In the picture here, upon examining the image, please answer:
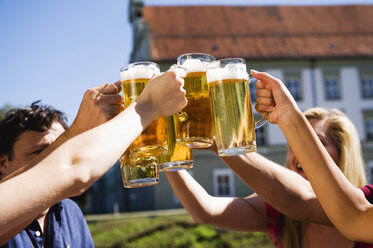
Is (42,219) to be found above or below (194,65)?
below

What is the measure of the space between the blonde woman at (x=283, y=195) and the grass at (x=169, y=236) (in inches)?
433

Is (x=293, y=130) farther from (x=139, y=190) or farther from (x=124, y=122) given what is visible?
(x=139, y=190)

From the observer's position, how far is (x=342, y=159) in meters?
2.20

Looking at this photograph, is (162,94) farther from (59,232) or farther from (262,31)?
(262,31)

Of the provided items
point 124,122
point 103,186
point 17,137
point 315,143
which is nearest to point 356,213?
point 315,143

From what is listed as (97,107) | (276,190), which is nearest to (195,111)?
(97,107)

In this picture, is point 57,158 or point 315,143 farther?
point 315,143

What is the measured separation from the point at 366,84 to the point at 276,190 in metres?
25.0

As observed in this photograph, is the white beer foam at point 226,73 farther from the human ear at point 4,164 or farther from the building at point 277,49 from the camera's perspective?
the building at point 277,49

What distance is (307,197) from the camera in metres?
2.00

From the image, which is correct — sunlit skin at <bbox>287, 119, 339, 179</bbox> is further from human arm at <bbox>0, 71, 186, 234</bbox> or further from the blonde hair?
human arm at <bbox>0, 71, 186, 234</bbox>

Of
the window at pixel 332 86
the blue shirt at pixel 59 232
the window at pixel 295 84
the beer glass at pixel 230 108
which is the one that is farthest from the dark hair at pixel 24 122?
the window at pixel 332 86

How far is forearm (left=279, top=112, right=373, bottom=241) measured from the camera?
4.56ft

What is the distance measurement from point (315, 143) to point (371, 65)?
26.2 metres
